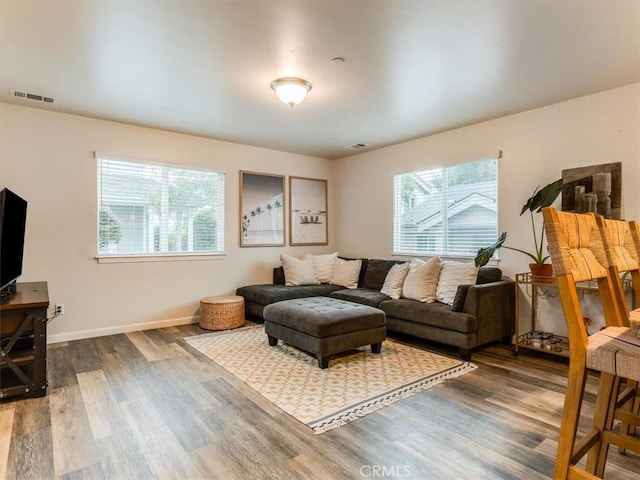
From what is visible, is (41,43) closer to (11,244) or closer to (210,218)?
(11,244)

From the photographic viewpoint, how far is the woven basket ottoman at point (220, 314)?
14.5ft

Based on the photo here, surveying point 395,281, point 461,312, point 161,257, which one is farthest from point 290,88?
point 161,257

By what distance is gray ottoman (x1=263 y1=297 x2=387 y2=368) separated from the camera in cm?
307

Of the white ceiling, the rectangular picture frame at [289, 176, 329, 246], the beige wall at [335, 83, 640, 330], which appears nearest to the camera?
the white ceiling

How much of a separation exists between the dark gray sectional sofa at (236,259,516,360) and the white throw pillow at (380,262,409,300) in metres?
0.08

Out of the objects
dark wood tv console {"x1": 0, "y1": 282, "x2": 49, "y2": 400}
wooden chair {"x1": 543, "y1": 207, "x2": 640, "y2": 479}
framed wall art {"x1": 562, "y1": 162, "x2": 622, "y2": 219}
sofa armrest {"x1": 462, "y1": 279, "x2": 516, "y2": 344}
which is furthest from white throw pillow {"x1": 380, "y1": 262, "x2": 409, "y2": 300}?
dark wood tv console {"x1": 0, "y1": 282, "x2": 49, "y2": 400}

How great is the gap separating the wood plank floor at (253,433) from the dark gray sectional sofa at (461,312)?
0.42 metres

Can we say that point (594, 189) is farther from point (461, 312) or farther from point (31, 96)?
point (31, 96)

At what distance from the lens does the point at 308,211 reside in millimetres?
5980

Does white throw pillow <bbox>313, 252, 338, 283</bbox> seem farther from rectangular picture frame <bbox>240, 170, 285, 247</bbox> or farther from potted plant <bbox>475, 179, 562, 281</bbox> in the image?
potted plant <bbox>475, 179, 562, 281</bbox>

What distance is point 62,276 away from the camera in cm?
390

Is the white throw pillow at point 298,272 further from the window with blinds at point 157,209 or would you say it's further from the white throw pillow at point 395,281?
the white throw pillow at point 395,281

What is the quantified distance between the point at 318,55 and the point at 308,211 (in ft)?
11.3

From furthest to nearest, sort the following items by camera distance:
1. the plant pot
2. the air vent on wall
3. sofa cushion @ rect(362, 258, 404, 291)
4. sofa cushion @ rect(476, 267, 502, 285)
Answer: the air vent on wall → sofa cushion @ rect(362, 258, 404, 291) → sofa cushion @ rect(476, 267, 502, 285) → the plant pot
